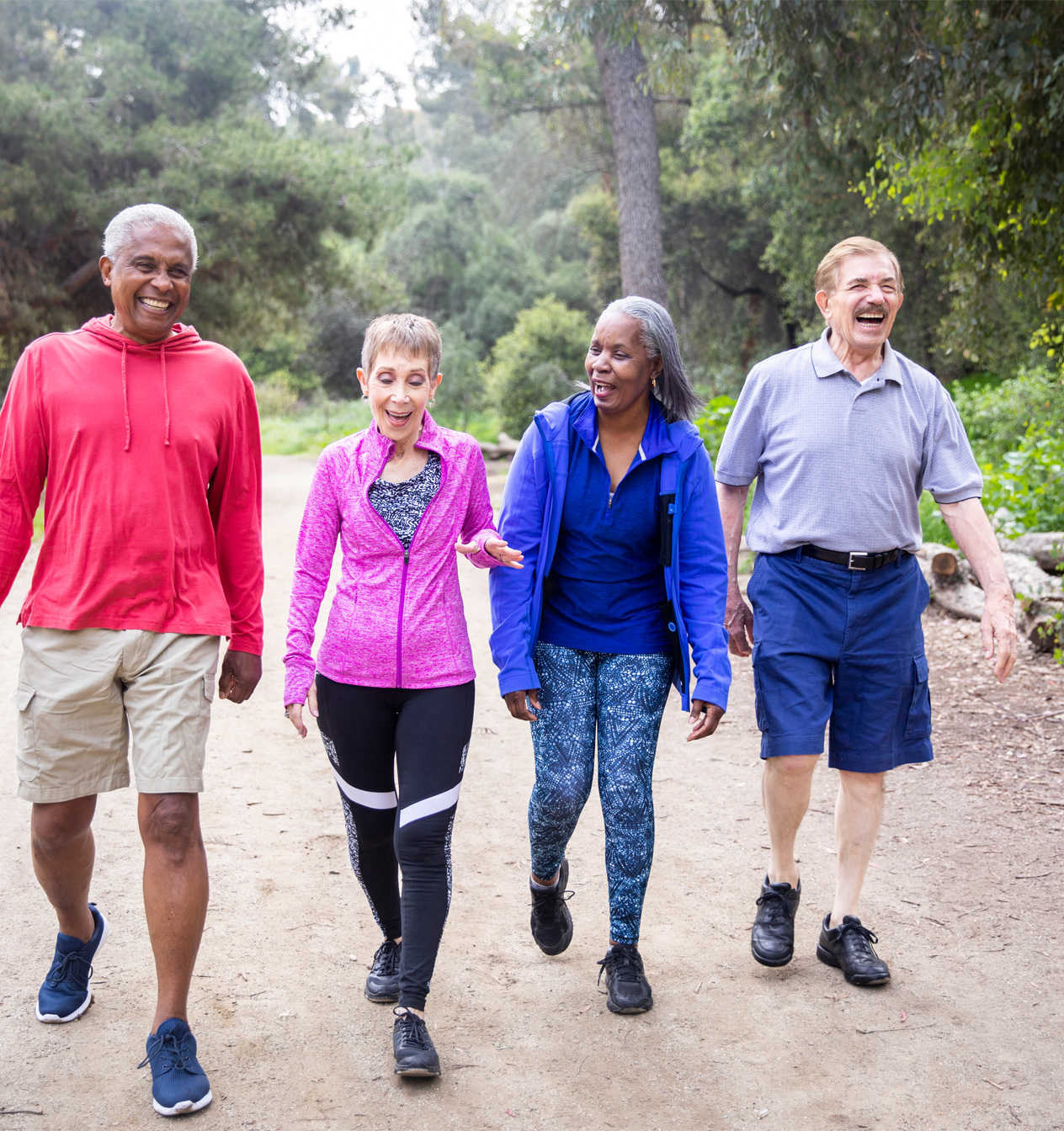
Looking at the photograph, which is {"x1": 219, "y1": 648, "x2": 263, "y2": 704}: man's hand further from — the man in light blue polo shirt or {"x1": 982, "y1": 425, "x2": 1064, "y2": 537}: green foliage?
{"x1": 982, "y1": 425, "x2": 1064, "y2": 537}: green foliage

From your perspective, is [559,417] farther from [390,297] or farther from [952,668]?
[390,297]

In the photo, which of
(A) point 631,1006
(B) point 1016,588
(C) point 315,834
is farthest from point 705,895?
(B) point 1016,588

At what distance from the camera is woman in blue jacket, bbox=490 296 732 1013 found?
129 inches

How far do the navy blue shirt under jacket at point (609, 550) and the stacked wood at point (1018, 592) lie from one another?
3.51 m

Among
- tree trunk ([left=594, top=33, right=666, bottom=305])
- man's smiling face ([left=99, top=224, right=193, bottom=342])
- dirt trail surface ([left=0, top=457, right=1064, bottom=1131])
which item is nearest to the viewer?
dirt trail surface ([left=0, top=457, right=1064, bottom=1131])

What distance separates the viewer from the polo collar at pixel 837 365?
3.54 metres

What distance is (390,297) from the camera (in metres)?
23.5

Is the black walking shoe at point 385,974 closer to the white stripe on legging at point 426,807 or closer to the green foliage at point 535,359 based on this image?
the white stripe on legging at point 426,807

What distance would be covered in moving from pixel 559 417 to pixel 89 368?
132 centimetres

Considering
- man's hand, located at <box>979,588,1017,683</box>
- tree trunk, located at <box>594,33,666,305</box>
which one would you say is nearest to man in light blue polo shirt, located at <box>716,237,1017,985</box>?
man's hand, located at <box>979,588,1017,683</box>

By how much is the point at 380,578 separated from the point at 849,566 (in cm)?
148

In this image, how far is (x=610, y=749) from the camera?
3.31m

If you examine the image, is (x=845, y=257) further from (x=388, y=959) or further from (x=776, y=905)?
(x=388, y=959)

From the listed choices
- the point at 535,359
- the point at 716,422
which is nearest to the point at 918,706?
the point at 716,422
